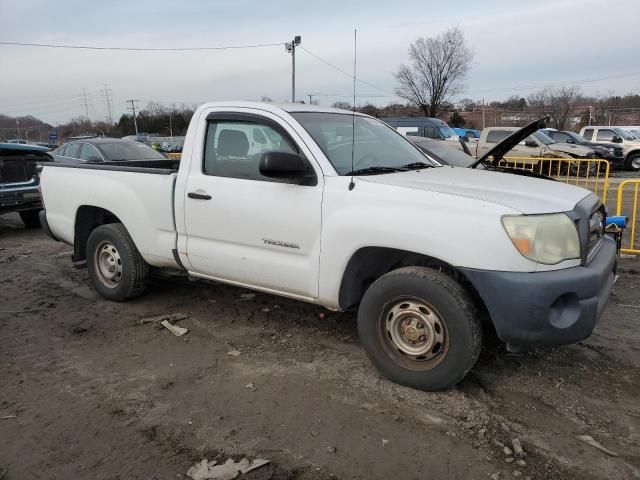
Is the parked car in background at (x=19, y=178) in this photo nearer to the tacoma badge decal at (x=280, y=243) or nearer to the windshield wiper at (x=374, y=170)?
the tacoma badge decal at (x=280, y=243)

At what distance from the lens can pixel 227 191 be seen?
13.2ft

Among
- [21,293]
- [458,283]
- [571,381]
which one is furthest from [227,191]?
[21,293]

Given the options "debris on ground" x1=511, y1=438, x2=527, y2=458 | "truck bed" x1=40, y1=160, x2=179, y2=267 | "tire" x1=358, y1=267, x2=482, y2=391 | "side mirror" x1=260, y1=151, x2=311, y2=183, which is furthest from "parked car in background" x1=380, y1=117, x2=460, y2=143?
"debris on ground" x1=511, y1=438, x2=527, y2=458

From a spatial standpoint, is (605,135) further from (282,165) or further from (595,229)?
(282,165)

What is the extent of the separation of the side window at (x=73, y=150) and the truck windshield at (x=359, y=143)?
9227mm

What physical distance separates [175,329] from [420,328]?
227 cm

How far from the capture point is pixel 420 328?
3279 millimetres

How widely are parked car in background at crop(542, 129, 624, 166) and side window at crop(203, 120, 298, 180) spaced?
1826 cm

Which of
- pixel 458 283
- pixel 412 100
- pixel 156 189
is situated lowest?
pixel 458 283

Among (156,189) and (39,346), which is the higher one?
(156,189)

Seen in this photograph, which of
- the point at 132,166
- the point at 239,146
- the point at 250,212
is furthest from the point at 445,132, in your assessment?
the point at 250,212

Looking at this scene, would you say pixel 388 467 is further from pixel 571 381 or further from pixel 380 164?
pixel 380 164

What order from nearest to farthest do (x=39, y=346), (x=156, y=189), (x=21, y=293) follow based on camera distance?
(x=39, y=346)
(x=156, y=189)
(x=21, y=293)

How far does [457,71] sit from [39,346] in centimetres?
4547
